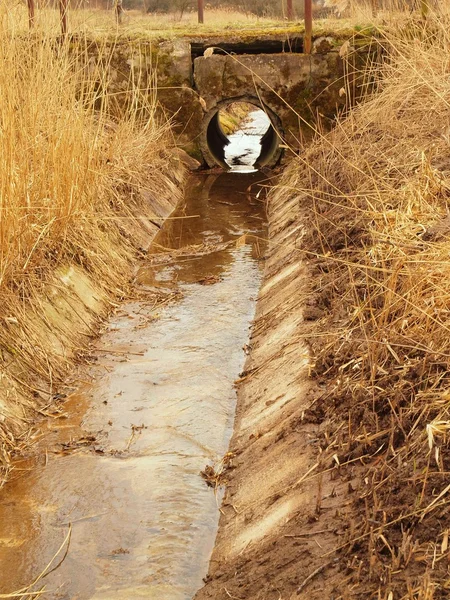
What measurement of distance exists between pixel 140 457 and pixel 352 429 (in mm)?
1223

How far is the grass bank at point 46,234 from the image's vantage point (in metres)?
4.30

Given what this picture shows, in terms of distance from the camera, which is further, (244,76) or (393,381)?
(244,76)

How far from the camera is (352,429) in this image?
306cm

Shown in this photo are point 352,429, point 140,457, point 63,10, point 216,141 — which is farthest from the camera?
point 216,141

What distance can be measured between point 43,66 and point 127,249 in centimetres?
194

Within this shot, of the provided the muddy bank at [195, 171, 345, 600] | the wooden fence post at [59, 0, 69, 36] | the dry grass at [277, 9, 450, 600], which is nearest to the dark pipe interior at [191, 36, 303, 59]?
the wooden fence post at [59, 0, 69, 36]

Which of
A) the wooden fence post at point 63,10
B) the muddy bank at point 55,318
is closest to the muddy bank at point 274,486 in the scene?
the muddy bank at point 55,318

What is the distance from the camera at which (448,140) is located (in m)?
5.46

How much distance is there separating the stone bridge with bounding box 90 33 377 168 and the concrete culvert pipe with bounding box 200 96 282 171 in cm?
4

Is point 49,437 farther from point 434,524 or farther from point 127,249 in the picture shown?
point 127,249

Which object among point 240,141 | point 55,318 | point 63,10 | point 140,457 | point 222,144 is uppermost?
point 63,10

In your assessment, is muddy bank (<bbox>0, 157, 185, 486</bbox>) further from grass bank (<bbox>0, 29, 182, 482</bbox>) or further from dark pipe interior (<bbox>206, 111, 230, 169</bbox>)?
dark pipe interior (<bbox>206, 111, 230, 169</bbox>)

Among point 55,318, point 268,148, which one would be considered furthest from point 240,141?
point 55,318

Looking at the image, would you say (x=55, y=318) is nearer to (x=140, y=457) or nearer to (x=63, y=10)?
(x=140, y=457)
